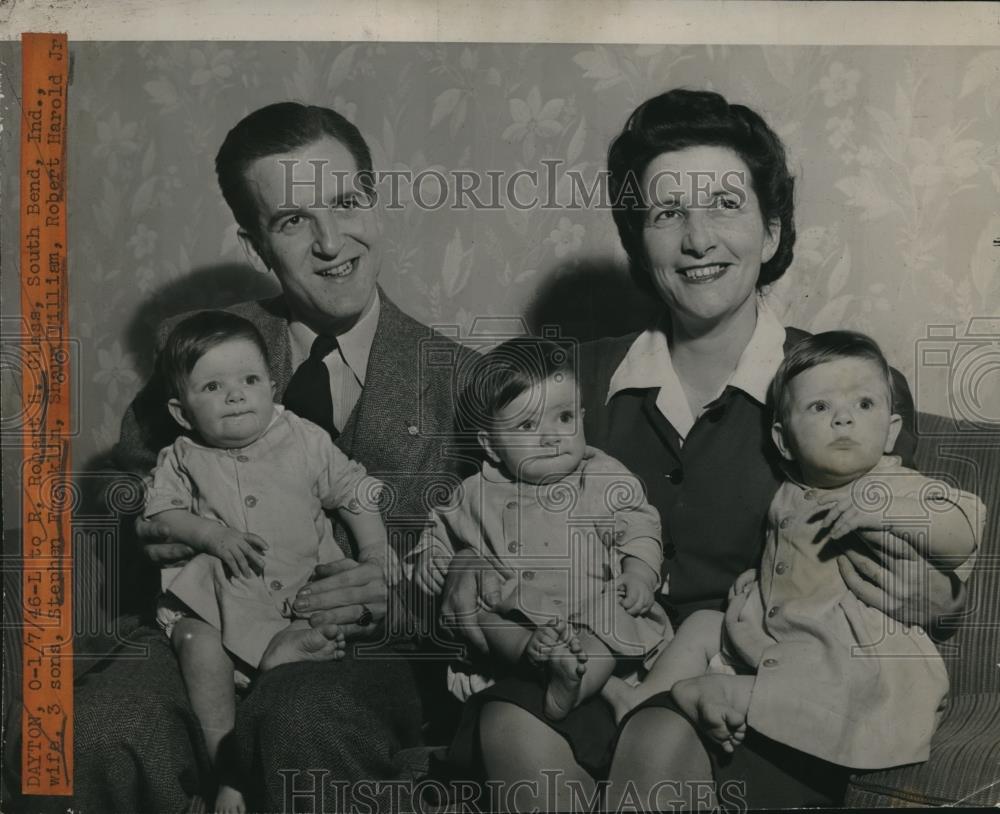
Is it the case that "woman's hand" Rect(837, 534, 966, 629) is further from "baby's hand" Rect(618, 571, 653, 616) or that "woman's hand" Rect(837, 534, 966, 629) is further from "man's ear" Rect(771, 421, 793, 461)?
"baby's hand" Rect(618, 571, 653, 616)

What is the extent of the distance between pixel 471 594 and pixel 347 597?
25 centimetres

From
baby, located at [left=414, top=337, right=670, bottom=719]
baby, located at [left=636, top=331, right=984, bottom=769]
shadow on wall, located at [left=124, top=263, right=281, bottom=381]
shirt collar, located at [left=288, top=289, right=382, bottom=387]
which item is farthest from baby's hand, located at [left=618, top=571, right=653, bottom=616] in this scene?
shadow on wall, located at [left=124, top=263, right=281, bottom=381]

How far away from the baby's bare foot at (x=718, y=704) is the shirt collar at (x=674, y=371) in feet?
1.65

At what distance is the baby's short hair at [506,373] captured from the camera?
234cm

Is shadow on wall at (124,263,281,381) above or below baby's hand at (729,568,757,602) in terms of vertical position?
above

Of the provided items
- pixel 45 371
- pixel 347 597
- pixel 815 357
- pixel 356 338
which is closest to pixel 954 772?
pixel 815 357

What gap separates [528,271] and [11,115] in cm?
114

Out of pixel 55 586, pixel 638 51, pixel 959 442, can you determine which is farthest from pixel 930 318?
pixel 55 586

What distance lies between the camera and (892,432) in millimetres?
2328

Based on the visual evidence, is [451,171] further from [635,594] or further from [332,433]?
[635,594]

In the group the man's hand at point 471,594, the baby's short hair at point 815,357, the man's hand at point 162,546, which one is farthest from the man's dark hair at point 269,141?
the baby's short hair at point 815,357

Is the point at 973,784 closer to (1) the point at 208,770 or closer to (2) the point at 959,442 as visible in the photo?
(2) the point at 959,442

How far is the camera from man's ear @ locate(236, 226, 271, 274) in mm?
2389

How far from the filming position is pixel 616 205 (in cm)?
240
